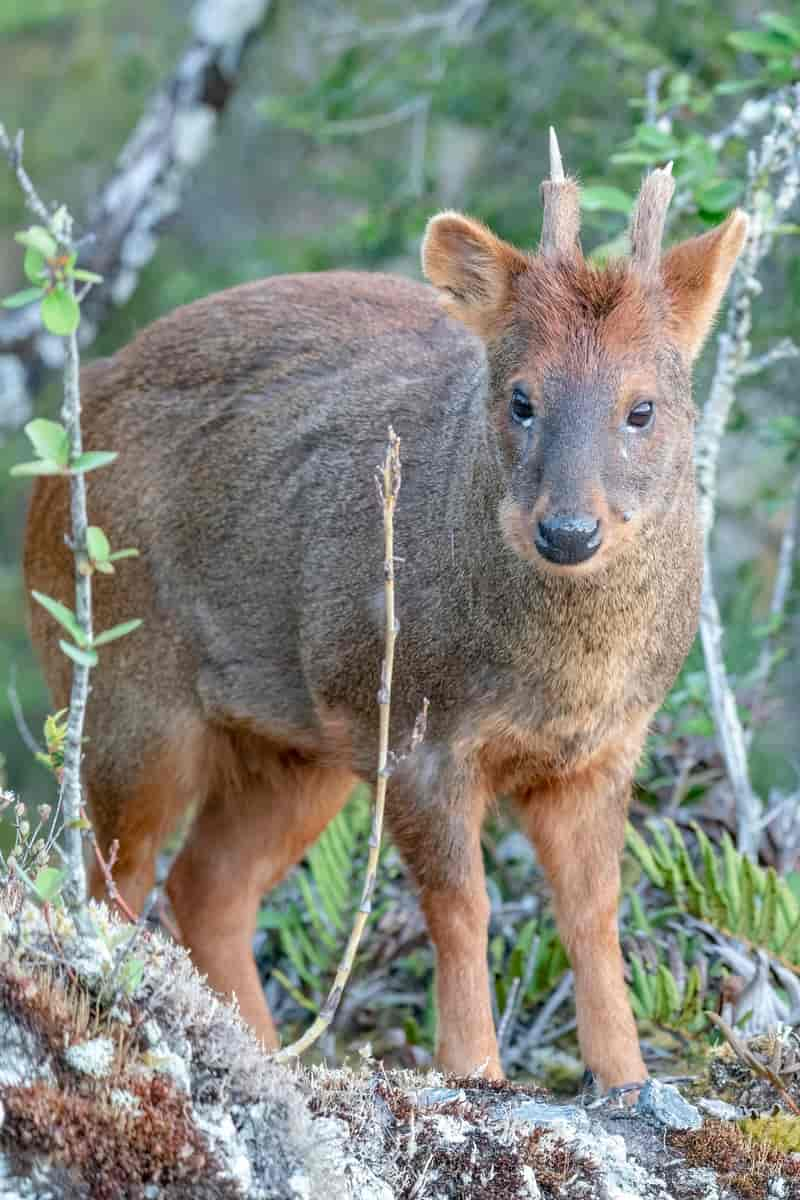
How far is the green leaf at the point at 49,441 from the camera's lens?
383 centimetres

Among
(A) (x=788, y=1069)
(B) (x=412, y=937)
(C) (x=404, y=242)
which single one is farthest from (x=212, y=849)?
(C) (x=404, y=242)

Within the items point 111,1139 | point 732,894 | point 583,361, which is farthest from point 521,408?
point 111,1139

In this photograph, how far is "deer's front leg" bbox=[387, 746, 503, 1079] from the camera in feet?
19.0

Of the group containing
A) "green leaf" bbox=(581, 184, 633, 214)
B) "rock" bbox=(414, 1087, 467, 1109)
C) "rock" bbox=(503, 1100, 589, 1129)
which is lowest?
"rock" bbox=(503, 1100, 589, 1129)

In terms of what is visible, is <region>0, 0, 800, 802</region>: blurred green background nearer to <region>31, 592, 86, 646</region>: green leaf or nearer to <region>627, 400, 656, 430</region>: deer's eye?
<region>627, 400, 656, 430</region>: deer's eye

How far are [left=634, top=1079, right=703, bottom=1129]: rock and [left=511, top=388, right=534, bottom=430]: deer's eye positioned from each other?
197 centimetres

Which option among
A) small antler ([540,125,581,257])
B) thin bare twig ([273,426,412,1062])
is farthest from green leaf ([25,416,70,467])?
small antler ([540,125,581,257])

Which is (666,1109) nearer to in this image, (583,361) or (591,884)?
(591,884)

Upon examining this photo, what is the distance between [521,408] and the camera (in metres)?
5.32

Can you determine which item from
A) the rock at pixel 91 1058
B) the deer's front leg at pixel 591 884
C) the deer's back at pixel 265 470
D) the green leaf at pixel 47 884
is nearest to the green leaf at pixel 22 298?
the green leaf at pixel 47 884

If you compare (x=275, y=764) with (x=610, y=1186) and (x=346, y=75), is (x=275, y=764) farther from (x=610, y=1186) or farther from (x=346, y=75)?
(x=346, y=75)

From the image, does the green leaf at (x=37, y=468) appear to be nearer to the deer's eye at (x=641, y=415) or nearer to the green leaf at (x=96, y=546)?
the green leaf at (x=96, y=546)

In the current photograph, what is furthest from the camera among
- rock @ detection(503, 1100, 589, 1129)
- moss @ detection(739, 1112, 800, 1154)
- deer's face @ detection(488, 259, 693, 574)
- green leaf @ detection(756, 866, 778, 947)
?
green leaf @ detection(756, 866, 778, 947)

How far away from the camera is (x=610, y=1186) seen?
4.32 metres
